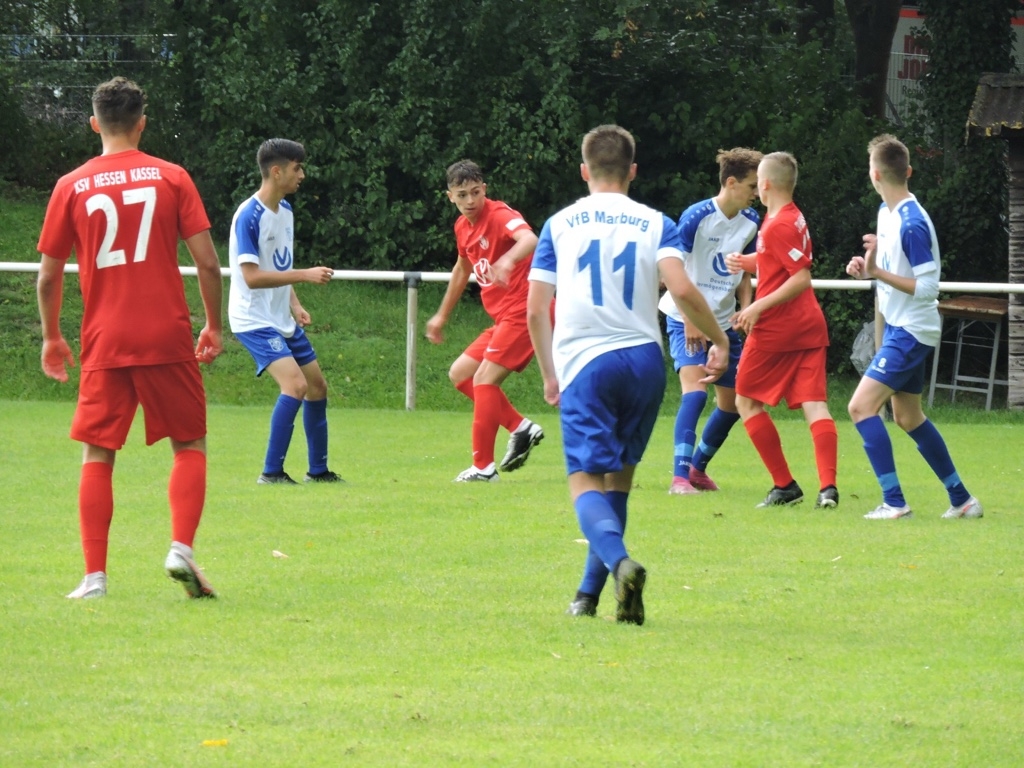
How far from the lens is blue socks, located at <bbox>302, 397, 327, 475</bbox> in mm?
10094

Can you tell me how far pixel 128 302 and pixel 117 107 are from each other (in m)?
0.71

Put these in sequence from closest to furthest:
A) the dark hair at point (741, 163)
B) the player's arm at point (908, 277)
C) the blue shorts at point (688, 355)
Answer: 1. the player's arm at point (908, 277)
2. the dark hair at point (741, 163)
3. the blue shorts at point (688, 355)

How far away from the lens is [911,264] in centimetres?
837

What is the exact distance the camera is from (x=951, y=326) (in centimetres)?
1961

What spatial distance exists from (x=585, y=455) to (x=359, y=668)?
117cm

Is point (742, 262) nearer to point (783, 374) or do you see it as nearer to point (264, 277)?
point (783, 374)

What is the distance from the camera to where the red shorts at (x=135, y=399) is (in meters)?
6.07

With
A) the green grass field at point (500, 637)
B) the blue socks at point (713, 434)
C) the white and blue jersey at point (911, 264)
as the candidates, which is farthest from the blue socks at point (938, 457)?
the blue socks at point (713, 434)

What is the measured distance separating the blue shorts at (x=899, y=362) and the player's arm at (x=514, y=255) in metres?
2.03

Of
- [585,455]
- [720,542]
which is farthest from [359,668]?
[720,542]

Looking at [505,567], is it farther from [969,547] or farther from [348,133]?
[348,133]

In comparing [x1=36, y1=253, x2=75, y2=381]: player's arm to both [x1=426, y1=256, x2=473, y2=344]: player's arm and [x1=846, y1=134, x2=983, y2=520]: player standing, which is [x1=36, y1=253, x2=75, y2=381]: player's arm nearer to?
[x1=846, y1=134, x2=983, y2=520]: player standing

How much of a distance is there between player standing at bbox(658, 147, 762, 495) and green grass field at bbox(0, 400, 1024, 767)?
0.29m

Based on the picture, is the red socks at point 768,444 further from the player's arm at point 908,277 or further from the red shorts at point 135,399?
the red shorts at point 135,399
